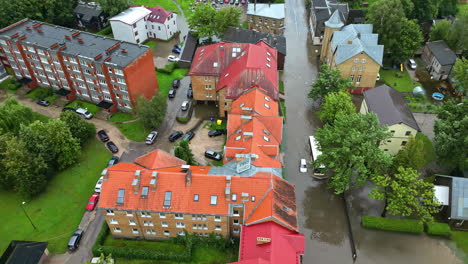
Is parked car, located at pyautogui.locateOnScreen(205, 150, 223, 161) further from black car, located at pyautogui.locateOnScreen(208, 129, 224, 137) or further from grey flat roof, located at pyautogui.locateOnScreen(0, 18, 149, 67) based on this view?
grey flat roof, located at pyautogui.locateOnScreen(0, 18, 149, 67)

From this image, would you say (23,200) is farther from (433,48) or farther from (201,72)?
(433,48)

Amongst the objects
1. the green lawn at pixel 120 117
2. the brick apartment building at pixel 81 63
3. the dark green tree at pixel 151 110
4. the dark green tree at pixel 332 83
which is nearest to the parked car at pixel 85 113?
the brick apartment building at pixel 81 63

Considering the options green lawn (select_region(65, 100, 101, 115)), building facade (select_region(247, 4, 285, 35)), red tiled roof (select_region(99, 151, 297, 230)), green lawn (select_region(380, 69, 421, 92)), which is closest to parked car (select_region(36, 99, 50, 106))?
green lawn (select_region(65, 100, 101, 115))

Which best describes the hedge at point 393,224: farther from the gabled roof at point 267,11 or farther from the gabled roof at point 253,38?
the gabled roof at point 267,11

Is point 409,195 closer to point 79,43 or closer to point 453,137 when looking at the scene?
point 453,137

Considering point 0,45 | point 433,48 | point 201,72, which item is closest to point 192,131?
point 201,72
